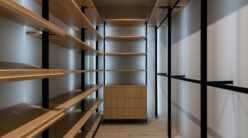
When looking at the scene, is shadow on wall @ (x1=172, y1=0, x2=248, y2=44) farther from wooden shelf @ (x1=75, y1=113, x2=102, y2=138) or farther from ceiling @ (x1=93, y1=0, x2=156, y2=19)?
wooden shelf @ (x1=75, y1=113, x2=102, y2=138)

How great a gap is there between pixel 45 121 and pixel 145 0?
4.01m

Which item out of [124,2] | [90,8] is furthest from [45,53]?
[124,2]

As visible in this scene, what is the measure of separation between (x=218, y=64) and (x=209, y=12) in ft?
2.00

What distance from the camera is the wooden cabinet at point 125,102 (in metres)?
4.67

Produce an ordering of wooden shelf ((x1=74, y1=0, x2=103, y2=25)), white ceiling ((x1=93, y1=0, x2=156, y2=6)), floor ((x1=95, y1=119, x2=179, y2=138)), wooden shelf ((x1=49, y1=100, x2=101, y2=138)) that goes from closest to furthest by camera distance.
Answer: wooden shelf ((x1=49, y1=100, x2=101, y2=138)) < wooden shelf ((x1=74, y1=0, x2=103, y2=25)) < floor ((x1=95, y1=119, x2=179, y2=138)) < white ceiling ((x1=93, y1=0, x2=156, y2=6))

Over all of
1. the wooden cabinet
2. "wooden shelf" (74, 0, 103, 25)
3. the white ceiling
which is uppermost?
the white ceiling

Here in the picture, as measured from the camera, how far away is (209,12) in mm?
2594

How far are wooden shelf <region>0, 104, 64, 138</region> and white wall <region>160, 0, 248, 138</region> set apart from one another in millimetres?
1418

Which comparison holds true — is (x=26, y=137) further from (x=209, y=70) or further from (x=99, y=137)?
(x=99, y=137)

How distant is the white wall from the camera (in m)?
1.91

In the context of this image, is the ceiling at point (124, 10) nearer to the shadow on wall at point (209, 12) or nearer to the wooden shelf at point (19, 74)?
the shadow on wall at point (209, 12)

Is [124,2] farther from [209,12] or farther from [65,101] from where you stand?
[65,101]

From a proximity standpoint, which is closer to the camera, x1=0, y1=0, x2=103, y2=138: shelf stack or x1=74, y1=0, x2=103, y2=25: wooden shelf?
x1=0, y1=0, x2=103, y2=138: shelf stack

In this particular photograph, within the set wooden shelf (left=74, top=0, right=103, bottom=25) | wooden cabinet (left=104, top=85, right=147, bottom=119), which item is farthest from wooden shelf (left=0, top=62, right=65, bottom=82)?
wooden cabinet (left=104, top=85, right=147, bottom=119)
